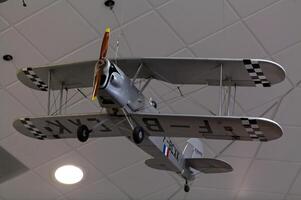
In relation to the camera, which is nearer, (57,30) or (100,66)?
(100,66)

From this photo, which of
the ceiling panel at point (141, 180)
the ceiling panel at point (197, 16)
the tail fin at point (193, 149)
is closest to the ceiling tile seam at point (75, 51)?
the ceiling panel at point (197, 16)

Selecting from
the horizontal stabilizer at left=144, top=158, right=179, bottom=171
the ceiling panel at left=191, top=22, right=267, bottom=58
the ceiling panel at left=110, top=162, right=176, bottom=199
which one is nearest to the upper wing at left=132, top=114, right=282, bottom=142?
the horizontal stabilizer at left=144, top=158, right=179, bottom=171

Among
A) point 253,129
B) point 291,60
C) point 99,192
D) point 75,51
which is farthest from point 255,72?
point 99,192

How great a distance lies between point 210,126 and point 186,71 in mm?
784

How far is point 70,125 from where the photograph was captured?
29.6 ft

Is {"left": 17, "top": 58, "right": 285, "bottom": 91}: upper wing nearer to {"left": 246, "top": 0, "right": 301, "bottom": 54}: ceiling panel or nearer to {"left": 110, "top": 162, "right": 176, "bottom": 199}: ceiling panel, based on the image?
{"left": 246, "top": 0, "right": 301, "bottom": 54}: ceiling panel

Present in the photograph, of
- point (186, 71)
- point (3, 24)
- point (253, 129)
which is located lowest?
point (253, 129)

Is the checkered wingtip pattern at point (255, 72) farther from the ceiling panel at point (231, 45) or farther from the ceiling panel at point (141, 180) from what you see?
the ceiling panel at point (141, 180)

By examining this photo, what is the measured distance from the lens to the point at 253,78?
8.83 metres

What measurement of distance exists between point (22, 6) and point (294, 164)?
527cm

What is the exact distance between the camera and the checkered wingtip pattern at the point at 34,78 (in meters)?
9.42

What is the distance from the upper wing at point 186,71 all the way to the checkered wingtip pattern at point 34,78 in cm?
1

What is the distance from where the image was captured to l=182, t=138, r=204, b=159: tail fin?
11.0 meters

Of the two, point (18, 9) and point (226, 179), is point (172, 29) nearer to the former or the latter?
point (18, 9)
